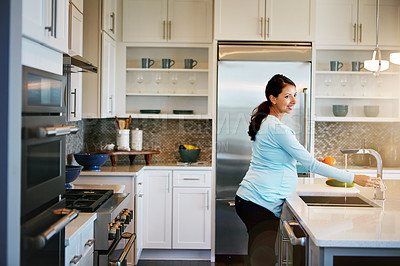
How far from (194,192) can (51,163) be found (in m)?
2.74

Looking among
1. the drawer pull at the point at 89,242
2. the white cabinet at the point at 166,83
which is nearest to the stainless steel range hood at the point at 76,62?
the drawer pull at the point at 89,242

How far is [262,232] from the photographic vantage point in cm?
268

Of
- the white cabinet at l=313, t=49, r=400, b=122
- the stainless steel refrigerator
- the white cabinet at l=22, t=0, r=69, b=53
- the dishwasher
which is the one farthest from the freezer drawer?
the white cabinet at l=22, t=0, r=69, b=53

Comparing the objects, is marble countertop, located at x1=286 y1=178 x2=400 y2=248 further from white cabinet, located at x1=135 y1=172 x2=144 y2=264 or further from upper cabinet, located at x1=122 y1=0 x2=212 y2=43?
upper cabinet, located at x1=122 y1=0 x2=212 y2=43

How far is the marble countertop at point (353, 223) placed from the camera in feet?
5.71

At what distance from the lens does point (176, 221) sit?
14.4 ft

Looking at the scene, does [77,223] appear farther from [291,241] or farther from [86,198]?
[291,241]

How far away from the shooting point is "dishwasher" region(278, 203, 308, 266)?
2090mm

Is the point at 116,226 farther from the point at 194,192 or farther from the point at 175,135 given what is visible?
the point at 175,135

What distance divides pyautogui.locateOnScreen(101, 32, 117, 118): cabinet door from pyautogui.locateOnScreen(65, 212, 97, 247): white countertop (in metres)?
1.76

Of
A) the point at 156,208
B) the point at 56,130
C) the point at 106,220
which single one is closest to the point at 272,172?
the point at 106,220

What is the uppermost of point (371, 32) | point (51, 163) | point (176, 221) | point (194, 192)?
point (371, 32)

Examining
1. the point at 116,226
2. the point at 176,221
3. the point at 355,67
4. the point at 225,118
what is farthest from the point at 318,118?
the point at 116,226

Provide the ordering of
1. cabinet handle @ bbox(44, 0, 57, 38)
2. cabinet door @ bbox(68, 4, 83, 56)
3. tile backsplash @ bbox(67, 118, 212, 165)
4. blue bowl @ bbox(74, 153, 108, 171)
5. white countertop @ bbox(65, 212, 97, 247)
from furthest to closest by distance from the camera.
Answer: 1. tile backsplash @ bbox(67, 118, 212, 165)
2. blue bowl @ bbox(74, 153, 108, 171)
3. cabinet door @ bbox(68, 4, 83, 56)
4. white countertop @ bbox(65, 212, 97, 247)
5. cabinet handle @ bbox(44, 0, 57, 38)
